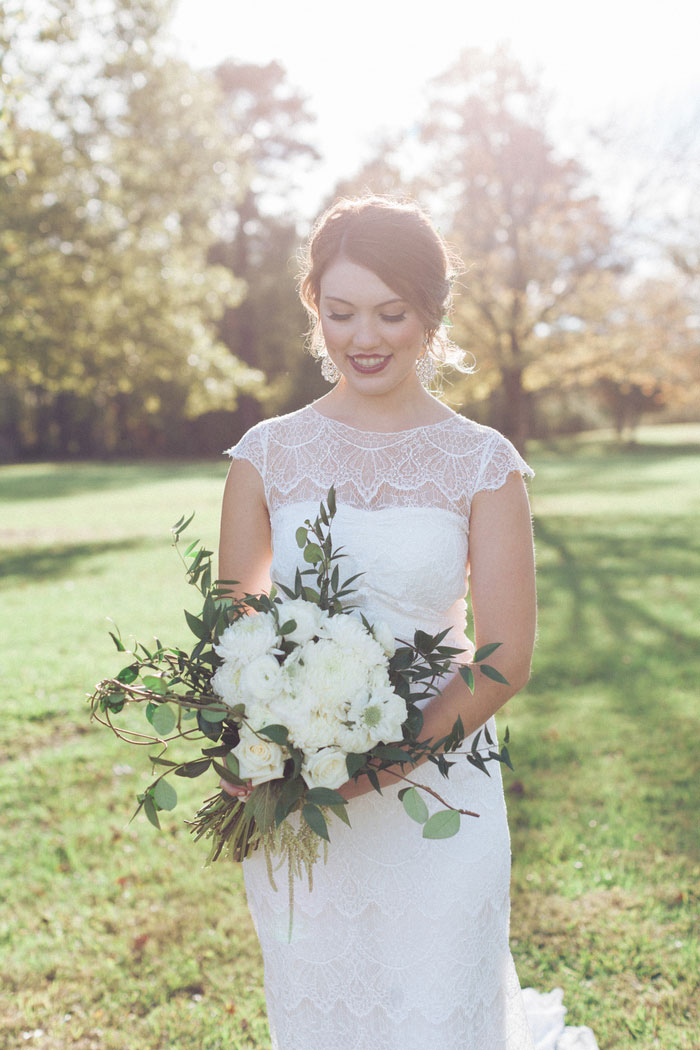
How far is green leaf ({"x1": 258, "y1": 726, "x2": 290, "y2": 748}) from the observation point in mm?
1849

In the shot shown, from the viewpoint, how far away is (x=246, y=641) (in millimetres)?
1917

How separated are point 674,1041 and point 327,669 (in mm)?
2581

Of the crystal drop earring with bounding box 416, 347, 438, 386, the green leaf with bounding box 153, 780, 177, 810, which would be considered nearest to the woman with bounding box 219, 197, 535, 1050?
the crystal drop earring with bounding box 416, 347, 438, 386

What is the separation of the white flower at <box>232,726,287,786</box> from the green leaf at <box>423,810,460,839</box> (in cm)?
33

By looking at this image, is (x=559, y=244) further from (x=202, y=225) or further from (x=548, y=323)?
(x=202, y=225)

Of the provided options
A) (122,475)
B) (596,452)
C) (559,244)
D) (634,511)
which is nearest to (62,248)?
(559,244)

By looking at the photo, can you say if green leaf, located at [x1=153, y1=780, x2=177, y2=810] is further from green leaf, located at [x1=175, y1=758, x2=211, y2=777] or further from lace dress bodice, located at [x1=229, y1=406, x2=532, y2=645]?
lace dress bodice, located at [x1=229, y1=406, x2=532, y2=645]

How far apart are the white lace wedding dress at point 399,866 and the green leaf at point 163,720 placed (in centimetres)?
73

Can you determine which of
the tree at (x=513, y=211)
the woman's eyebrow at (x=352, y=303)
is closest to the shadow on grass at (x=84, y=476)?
the tree at (x=513, y=211)

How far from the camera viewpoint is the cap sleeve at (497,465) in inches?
93.1

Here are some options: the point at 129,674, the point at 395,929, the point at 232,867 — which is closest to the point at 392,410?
the point at 129,674

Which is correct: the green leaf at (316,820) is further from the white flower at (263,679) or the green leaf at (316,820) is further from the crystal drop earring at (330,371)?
the crystal drop earring at (330,371)

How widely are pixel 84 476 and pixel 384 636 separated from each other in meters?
32.8

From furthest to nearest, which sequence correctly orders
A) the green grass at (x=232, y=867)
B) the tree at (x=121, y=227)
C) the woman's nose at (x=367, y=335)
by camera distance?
the tree at (x=121, y=227) < the green grass at (x=232, y=867) < the woman's nose at (x=367, y=335)
